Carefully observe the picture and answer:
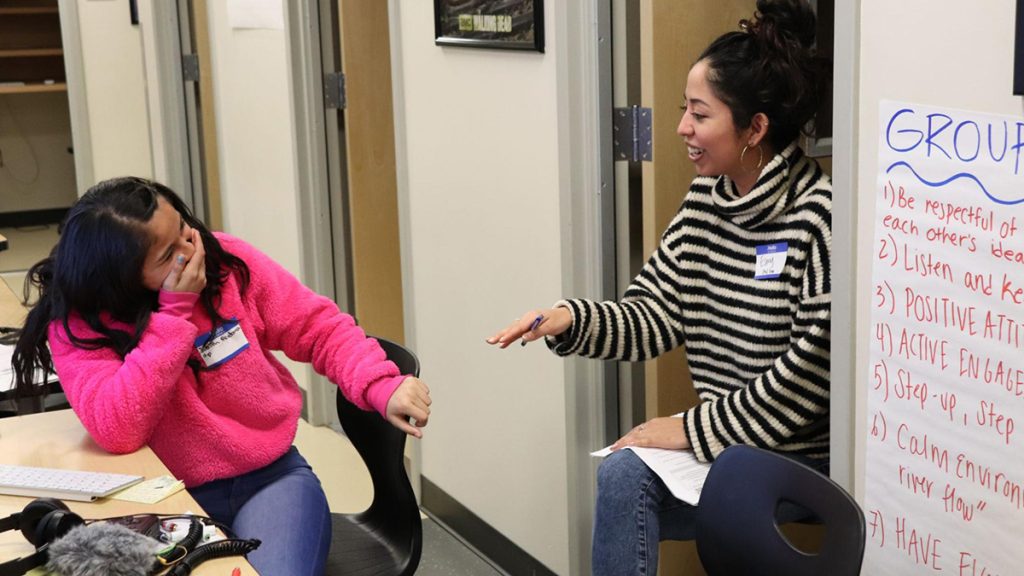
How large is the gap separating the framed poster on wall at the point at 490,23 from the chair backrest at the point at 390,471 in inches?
33.4

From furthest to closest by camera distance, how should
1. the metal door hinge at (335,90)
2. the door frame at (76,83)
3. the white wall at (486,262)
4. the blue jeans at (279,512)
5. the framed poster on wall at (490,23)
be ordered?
the door frame at (76,83) → the metal door hinge at (335,90) → the white wall at (486,262) → the framed poster on wall at (490,23) → the blue jeans at (279,512)

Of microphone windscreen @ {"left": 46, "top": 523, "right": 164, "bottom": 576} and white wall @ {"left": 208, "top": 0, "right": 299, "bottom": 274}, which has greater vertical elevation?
white wall @ {"left": 208, "top": 0, "right": 299, "bottom": 274}

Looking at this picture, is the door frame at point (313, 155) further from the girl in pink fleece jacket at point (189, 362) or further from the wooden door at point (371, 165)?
the girl in pink fleece jacket at point (189, 362)

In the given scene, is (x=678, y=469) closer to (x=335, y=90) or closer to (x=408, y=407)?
(x=408, y=407)

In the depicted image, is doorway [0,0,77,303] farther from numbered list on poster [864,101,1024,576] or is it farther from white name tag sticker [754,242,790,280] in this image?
numbered list on poster [864,101,1024,576]

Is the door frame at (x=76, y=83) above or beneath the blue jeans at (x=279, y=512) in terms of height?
above

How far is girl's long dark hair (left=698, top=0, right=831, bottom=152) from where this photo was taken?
7.13 ft

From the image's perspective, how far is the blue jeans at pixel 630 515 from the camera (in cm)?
217

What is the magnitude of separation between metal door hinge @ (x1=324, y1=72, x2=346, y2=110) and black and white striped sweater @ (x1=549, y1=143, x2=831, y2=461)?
2.00m

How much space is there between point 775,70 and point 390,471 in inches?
42.0

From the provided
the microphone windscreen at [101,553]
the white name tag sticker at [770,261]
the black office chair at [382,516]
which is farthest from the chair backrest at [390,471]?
the microphone windscreen at [101,553]

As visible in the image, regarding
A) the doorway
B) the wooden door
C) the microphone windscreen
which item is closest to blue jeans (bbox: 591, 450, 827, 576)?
the microphone windscreen

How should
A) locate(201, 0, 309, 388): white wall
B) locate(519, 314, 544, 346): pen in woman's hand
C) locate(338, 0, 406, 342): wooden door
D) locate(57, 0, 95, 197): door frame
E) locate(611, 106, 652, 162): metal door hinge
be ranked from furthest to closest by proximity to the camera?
locate(57, 0, 95, 197): door frame
locate(201, 0, 309, 388): white wall
locate(338, 0, 406, 342): wooden door
locate(611, 106, 652, 162): metal door hinge
locate(519, 314, 544, 346): pen in woman's hand

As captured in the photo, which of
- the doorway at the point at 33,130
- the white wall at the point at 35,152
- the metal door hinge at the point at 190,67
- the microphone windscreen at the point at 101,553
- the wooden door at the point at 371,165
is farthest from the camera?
the white wall at the point at 35,152
